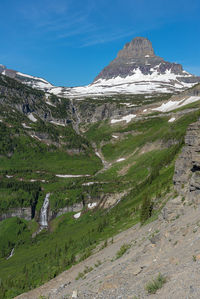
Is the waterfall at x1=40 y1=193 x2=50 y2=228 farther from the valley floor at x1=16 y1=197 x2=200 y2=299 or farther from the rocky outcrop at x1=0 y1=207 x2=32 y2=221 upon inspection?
the valley floor at x1=16 y1=197 x2=200 y2=299

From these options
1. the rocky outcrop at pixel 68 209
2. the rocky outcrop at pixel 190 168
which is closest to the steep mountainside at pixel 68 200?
the rocky outcrop at pixel 68 209

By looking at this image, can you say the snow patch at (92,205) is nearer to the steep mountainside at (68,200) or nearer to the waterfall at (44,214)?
the steep mountainside at (68,200)

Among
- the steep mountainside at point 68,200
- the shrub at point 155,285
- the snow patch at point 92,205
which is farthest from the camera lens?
the snow patch at point 92,205

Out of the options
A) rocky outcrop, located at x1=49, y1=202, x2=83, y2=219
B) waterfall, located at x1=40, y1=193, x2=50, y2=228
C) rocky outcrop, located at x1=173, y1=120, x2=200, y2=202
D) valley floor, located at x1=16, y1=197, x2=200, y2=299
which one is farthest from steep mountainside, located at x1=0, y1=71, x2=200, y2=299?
rocky outcrop, located at x1=173, y1=120, x2=200, y2=202

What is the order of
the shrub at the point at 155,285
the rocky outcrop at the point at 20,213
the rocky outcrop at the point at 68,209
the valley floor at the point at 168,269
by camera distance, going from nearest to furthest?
1. the valley floor at the point at 168,269
2. the shrub at the point at 155,285
3. the rocky outcrop at the point at 20,213
4. the rocky outcrop at the point at 68,209

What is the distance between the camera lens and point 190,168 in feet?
135

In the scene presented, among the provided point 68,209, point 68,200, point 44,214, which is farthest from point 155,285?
point 44,214

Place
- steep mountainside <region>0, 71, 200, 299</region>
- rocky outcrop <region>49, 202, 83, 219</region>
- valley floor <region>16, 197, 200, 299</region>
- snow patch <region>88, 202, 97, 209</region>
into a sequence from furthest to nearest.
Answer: rocky outcrop <region>49, 202, 83, 219</region> < snow patch <region>88, 202, 97, 209</region> < steep mountainside <region>0, 71, 200, 299</region> < valley floor <region>16, 197, 200, 299</region>

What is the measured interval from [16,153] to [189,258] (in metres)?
184

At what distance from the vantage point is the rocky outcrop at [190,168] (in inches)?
1238

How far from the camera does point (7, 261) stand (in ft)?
267

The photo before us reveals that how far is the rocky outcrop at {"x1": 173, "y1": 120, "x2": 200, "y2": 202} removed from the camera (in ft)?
103

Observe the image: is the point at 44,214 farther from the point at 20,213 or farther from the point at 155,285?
the point at 155,285

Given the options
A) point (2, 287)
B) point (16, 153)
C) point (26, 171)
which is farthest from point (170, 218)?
point (16, 153)
